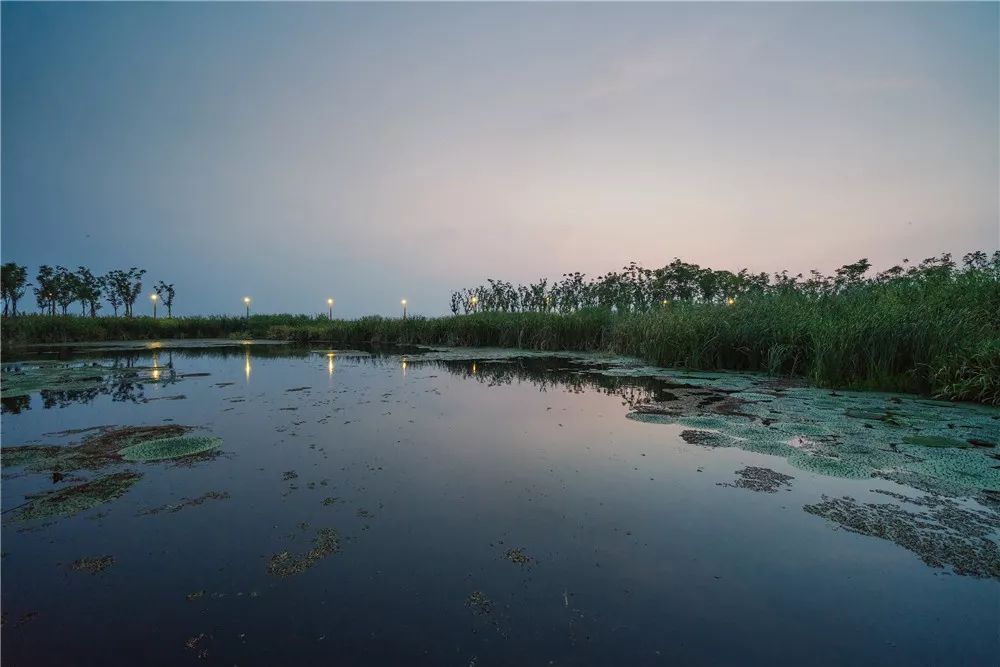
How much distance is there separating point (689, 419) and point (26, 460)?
7117 millimetres

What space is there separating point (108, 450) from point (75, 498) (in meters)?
1.49

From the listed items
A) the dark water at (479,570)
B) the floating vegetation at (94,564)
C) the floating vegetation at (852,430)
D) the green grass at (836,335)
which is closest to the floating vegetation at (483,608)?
the dark water at (479,570)

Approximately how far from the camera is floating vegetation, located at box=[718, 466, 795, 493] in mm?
3733

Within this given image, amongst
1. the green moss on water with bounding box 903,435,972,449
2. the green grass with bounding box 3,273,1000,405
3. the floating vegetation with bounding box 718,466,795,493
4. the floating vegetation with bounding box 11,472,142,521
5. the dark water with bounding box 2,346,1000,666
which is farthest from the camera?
the green grass with bounding box 3,273,1000,405

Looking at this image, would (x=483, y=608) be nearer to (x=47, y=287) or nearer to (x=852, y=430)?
(x=852, y=430)

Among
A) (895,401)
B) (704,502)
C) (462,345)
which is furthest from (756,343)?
(462,345)

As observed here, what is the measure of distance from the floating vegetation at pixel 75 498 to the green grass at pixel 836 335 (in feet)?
33.5

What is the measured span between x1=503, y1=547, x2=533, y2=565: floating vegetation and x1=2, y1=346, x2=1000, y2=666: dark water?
14 millimetres

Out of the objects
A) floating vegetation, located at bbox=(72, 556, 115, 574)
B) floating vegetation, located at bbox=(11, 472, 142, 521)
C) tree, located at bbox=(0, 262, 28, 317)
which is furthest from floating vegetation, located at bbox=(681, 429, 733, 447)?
tree, located at bbox=(0, 262, 28, 317)

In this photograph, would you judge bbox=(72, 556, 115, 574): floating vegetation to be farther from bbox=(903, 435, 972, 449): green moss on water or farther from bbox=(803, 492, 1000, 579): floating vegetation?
bbox=(903, 435, 972, 449): green moss on water

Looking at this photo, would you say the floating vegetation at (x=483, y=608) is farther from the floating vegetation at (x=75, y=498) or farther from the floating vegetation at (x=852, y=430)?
the floating vegetation at (x=852, y=430)

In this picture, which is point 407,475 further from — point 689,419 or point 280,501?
point 689,419

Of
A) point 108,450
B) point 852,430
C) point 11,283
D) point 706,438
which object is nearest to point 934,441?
point 852,430

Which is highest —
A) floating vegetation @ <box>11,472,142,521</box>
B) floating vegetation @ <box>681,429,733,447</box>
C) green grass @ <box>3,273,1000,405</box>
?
green grass @ <box>3,273,1000,405</box>
